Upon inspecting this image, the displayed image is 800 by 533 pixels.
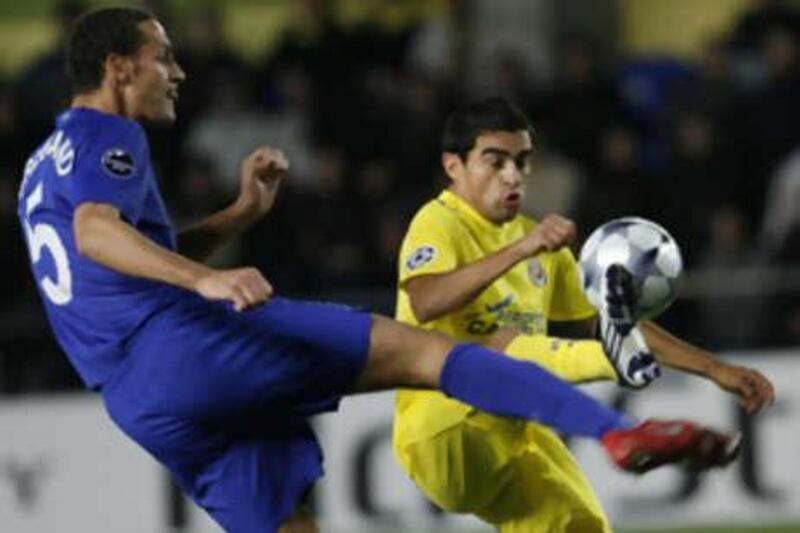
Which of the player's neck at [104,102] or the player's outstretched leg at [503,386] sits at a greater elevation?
the player's neck at [104,102]

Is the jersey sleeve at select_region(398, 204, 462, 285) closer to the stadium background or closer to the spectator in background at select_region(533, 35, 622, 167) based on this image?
the stadium background

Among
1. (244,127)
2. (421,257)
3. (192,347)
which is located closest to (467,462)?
(421,257)

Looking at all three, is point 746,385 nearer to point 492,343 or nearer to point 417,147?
point 492,343

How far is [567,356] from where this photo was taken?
23.7 ft

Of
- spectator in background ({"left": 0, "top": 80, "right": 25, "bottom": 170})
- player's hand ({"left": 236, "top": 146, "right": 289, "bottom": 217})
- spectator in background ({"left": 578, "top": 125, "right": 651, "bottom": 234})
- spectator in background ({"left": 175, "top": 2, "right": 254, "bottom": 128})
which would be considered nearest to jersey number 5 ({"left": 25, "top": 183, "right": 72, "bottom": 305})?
player's hand ({"left": 236, "top": 146, "right": 289, "bottom": 217})

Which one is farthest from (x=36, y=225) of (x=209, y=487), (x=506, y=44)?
(x=506, y=44)

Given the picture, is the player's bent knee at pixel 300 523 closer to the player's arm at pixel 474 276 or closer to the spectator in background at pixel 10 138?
the player's arm at pixel 474 276

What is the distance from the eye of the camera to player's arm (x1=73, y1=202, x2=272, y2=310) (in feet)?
20.0

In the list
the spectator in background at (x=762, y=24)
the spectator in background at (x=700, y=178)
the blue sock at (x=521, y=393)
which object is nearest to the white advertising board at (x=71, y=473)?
the spectator in background at (x=700, y=178)

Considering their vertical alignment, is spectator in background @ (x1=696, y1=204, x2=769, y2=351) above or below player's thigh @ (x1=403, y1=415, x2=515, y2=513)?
below

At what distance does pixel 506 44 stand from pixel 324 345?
808 cm

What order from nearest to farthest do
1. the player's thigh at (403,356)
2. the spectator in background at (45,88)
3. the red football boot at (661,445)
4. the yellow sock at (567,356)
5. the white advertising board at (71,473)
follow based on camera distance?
1. the red football boot at (661,445)
2. the player's thigh at (403,356)
3. the yellow sock at (567,356)
4. the white advertising board at (71,473)
5. the spectator in background at (45,88)

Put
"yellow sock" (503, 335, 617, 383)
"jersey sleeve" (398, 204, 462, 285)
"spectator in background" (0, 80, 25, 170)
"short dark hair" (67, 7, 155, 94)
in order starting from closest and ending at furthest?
"short dark hair" (67, 7, 155, 94) → "yellow sock" (503, 335, 617, 383) → "jersey sleeve" (398, 204, 462, 285) → "spectator in background" (0, 80, 25, 170)

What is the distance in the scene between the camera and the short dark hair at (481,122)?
756 centimetres
